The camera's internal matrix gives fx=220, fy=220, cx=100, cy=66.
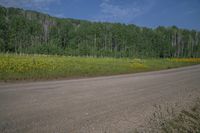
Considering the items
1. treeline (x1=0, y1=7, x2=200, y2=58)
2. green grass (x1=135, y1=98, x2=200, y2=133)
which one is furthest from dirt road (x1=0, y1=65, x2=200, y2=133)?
treeline (x1=0, y1=7, x2=200, y2=58)

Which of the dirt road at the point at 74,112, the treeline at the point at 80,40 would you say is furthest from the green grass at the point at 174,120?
the treeline at the point at 80,40

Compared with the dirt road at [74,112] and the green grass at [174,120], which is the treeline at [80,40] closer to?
the dirt road at [74,112]

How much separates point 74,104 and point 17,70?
38.4 feet

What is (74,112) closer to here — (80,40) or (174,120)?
(174,120)

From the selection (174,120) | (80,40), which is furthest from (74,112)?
(80,40)

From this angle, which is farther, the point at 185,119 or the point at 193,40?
the point at 193,40

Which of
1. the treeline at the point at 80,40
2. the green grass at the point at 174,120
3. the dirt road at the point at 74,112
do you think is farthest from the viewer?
the treeline at the point at 80,40

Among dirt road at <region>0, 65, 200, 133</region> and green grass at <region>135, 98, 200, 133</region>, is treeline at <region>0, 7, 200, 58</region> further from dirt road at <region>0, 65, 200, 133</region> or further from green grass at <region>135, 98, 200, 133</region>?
green grass at <region>135, 98, 200, 133</region>

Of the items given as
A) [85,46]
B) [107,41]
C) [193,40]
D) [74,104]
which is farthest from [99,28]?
[74,104]

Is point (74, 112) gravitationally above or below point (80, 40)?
below

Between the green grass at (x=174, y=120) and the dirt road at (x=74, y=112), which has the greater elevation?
the dirt road at (x=74, y=112)

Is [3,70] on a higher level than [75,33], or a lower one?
lower

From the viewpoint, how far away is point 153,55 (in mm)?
90750

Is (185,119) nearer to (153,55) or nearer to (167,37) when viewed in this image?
(153,55)
